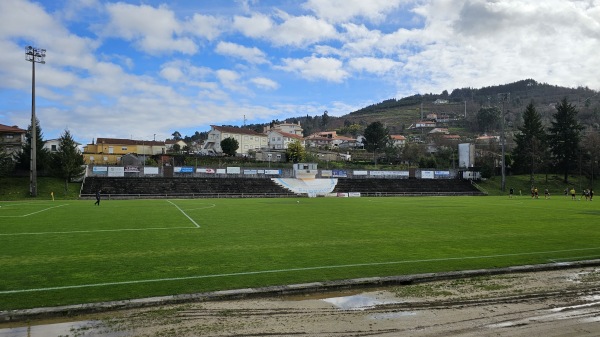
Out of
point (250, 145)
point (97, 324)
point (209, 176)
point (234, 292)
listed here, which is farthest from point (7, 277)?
point (250, 145)

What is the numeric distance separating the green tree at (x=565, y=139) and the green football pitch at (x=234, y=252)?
63.8 meters

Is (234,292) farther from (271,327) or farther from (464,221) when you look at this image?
(464,221)

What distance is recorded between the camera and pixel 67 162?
48.8m

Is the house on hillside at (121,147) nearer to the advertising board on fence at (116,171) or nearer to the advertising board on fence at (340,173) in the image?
the advertising board on fence at (116,171)

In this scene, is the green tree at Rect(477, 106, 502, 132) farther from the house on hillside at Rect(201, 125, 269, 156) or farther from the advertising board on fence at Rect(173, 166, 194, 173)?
the advertising board on fence at Rect(173, 166, 194, 173)

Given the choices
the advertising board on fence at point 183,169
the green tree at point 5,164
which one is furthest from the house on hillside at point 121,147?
the green tree at point 5,164

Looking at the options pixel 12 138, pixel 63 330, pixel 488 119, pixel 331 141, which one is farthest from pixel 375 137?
pixel 63 330

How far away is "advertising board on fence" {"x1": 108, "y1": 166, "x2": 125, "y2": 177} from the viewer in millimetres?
53875

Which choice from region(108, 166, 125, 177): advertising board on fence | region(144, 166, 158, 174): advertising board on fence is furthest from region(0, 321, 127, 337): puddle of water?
region(144, 166, 158, 174): advertising board on fence

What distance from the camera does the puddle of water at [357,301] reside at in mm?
7438

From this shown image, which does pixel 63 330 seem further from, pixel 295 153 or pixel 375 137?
pixel 375 137

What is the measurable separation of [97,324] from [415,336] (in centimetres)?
484

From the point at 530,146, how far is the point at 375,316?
79.3 m

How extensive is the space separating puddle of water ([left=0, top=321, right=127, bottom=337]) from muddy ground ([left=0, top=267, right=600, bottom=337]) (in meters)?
0.01
